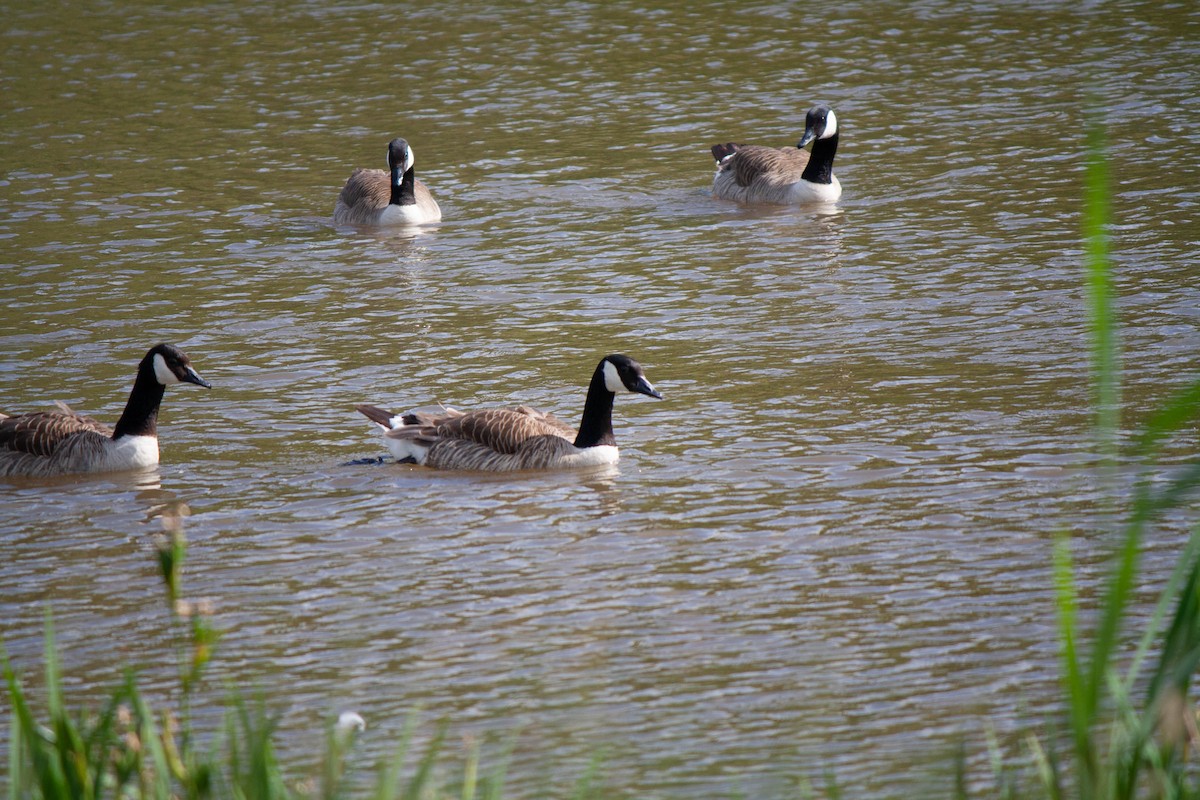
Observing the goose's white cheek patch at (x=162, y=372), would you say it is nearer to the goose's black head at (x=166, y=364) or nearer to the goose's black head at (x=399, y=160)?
the goose's black head at (x=166, y=364)

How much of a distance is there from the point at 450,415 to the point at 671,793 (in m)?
5.68

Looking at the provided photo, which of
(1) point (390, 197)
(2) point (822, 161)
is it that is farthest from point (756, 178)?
Result: (1) point (390, 197)

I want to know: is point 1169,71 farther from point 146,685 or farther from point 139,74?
point 146,685

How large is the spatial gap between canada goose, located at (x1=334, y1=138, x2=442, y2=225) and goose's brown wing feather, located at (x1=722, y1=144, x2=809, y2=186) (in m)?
3.66

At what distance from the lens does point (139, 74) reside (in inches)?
995

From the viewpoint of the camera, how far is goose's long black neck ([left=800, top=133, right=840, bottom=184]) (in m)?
18.5

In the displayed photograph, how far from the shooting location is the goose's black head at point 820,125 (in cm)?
1858

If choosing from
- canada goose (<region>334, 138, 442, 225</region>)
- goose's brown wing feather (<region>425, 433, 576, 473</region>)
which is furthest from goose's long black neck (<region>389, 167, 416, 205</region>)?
goose's brown wing feather (<region>425, 433, 576, 473</region>)

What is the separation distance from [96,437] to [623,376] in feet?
12.9

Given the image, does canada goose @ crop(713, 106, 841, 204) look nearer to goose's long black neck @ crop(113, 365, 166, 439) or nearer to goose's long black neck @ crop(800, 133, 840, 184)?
goose's long black neck @ crop(800, 133, 840, 184)

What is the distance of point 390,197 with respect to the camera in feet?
59.6

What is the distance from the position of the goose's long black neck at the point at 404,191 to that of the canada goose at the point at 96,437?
266 inches

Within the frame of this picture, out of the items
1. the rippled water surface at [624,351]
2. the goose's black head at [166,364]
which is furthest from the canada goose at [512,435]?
the goose's black head at [166,364]

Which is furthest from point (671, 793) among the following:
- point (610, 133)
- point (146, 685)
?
point (610, 133)
